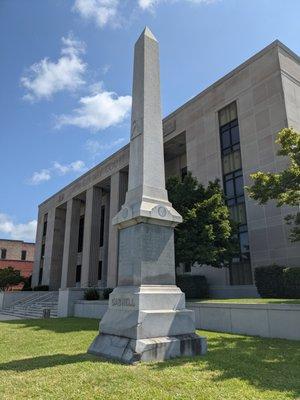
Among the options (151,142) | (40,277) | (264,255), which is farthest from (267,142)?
(40,277)

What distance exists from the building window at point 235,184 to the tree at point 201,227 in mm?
3152

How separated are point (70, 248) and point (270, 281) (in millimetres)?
29184

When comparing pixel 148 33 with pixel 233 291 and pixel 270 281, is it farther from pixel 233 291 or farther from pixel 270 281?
pixel 233 291

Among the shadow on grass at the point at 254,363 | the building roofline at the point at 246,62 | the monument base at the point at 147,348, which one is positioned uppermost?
the building roofline at the point at 246,62

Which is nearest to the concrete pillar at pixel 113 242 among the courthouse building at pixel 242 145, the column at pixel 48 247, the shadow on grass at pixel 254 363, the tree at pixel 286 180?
the courthouse building at pixel 242 145

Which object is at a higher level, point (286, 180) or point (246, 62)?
point (246, 62)

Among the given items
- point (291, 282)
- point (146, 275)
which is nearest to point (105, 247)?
point (291, 282)

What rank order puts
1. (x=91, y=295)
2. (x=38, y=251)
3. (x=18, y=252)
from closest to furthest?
(x=91, y=295) → (x=38, y=251) → (x=18, y=252)

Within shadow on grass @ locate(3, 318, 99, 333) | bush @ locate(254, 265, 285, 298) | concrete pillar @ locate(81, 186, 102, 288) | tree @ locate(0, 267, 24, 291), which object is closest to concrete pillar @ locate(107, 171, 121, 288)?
concrete pillar @ locate(81, 186, 102, 288)

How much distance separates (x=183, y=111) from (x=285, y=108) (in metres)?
10.5

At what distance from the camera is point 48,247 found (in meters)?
47.0

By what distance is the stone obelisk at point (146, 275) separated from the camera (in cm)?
786

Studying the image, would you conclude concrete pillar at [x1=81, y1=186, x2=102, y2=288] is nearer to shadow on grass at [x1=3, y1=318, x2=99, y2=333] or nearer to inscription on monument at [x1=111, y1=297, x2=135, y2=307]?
shadow on grass at [x1=3, y1=318, x2=99, y2=333]

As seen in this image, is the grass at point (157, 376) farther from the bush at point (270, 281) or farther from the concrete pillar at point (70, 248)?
the concrete pillar at point (70, 248)
